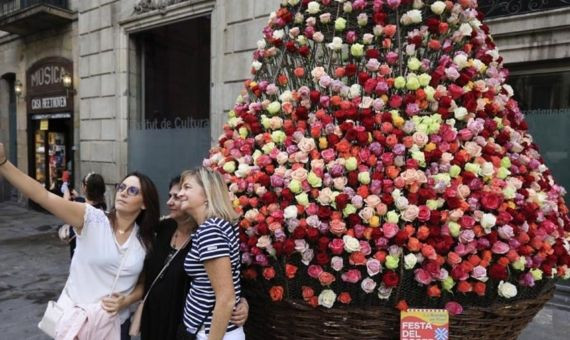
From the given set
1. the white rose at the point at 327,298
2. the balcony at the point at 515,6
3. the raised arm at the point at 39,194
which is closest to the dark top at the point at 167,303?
the raised arm at the point at 39,194

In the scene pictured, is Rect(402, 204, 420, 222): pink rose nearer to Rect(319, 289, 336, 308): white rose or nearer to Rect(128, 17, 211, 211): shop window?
Rect(319, 289, 336, 308): white rose

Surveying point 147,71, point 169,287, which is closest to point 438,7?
point 169,287

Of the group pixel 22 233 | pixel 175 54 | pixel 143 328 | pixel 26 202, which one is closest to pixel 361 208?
pixel 143 328

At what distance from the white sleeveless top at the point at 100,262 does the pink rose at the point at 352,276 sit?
4.02ft

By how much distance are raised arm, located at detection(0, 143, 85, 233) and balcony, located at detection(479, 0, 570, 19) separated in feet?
16.8

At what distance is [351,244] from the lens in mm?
1520

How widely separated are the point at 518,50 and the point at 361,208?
15.4 ft

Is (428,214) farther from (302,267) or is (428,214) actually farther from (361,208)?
(302,267)

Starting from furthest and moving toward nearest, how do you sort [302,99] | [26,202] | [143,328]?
[26,202], [143,328], [302,99]

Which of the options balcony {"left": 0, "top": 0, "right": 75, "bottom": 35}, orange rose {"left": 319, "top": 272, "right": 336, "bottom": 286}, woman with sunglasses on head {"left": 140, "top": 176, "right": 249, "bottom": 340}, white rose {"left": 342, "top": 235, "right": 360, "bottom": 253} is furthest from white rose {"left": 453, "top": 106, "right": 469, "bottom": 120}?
balcony {"left": 0, "top": 0, "right": 75, "bottom": 35}

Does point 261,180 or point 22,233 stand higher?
point 261,180

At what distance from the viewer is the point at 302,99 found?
6.04 feet

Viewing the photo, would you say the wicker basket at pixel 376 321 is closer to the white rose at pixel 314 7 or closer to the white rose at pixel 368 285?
the white rose at pixel 368 285

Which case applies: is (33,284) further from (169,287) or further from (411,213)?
(411,213)
